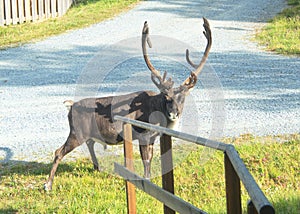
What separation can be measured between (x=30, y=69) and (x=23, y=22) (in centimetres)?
633

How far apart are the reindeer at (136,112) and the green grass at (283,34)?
9.22 m

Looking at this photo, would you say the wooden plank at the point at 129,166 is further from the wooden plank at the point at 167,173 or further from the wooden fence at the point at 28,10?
the wooden fence at the point at 28,10

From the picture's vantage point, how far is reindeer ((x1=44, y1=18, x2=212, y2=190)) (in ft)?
22.7

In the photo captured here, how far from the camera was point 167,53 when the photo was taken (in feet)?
52.0

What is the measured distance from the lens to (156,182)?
7211mm

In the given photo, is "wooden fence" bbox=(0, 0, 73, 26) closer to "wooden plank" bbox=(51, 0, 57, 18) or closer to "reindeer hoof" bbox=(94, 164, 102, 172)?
"wooden plank" bbox=(51, 0, 57, 18)

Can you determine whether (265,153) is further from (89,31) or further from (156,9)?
(156,9)

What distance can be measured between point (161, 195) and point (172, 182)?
5.8 inches

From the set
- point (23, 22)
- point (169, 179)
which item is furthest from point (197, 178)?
point (23, 22)

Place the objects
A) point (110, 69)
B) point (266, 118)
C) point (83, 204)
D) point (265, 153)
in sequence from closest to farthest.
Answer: point (83, 204), point (265, 153), point (266, 118), point (110, 69)

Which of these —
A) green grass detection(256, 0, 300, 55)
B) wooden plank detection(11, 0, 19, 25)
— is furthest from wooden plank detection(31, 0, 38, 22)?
green grass detection(256, 0, 300, 55)

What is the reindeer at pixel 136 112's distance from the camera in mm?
6920

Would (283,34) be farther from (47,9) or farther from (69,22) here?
(47,9)

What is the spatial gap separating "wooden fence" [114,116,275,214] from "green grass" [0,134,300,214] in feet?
2.61
